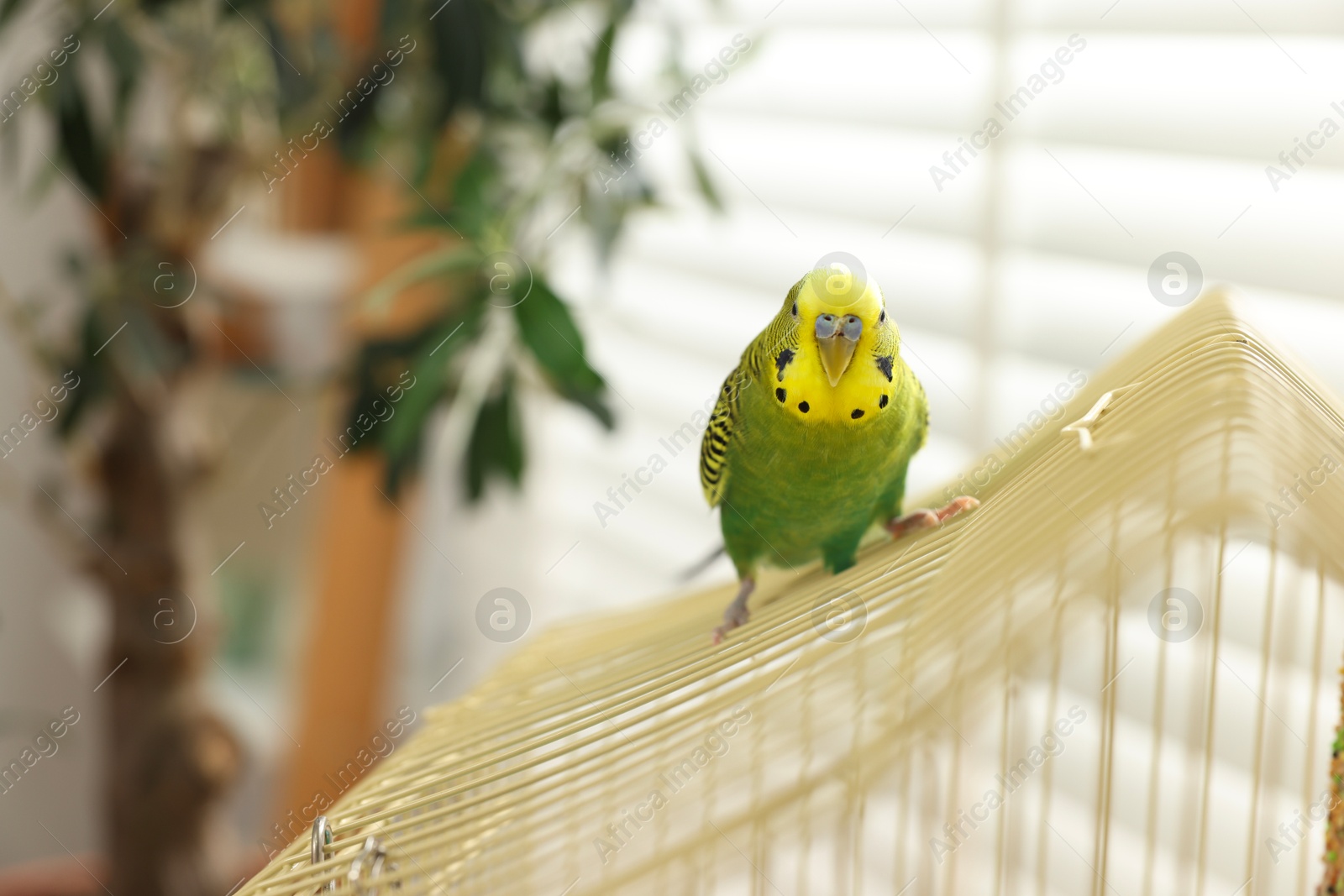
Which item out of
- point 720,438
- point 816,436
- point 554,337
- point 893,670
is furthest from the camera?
point 554,337

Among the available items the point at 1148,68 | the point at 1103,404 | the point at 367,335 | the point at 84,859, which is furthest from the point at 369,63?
the point at 84,859

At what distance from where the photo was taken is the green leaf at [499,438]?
4.39ft

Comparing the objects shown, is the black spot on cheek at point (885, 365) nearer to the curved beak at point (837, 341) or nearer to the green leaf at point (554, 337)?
the curved beak at point (837, 341)

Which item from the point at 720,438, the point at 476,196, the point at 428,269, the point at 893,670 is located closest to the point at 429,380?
the point at 428,269

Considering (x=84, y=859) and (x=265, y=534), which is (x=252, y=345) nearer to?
(x=265, y=534)

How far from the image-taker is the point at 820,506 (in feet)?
2.17

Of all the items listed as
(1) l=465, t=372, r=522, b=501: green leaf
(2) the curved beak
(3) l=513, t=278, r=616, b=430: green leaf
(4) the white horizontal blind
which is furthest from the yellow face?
(1) l=465, t=372, r=522, b=501: green leaf

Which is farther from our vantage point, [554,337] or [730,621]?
[554,337]

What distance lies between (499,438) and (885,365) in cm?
82

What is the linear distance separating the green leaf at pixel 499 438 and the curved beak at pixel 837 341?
0.80 meters

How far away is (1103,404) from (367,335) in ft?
3.66

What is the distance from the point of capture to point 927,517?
2.32ft

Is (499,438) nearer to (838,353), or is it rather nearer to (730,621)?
(730,621)

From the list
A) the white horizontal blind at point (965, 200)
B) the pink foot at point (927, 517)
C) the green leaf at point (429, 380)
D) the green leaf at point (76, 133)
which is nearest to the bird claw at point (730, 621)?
the pink foot at point (927, 517)
